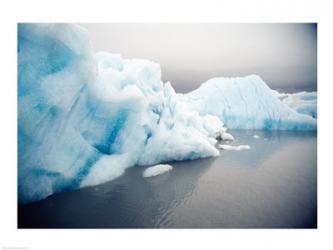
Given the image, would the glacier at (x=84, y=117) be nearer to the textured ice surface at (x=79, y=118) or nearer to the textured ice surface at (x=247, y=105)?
the textured ice surface at (x=79, y=118)

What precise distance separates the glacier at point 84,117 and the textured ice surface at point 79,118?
1 centimetres

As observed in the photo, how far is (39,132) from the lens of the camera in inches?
138

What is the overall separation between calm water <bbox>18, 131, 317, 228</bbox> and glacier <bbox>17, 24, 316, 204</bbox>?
0.36m

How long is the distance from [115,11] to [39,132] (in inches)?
83.8

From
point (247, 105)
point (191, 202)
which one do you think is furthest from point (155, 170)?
point (247, 105)

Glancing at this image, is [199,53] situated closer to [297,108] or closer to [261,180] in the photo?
[261,180]

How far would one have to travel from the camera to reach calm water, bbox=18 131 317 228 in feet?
10.2

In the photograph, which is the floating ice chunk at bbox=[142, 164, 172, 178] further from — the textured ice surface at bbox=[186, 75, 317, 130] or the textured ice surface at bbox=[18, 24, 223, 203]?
the textured ice surface at bbox=[186, 75, 317, 130]

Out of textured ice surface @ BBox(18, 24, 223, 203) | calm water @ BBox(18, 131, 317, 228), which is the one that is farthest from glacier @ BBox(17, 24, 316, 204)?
calm water @ BBox(18, 131, 317, 228)

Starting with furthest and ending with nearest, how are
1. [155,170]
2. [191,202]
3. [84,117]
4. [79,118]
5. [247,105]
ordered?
1. [247,105]
2. [155,170]
3. [84,117]
4. [79,118]
5. [191,202]

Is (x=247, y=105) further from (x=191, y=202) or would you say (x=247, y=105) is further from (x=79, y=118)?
(x=79, y=118)

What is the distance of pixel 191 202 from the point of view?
11.8 feet

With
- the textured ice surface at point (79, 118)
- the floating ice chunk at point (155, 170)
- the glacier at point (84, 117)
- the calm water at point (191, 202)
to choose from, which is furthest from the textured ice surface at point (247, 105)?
the floating ice chunk at point (155, 170)

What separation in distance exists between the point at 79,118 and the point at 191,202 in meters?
2.44
